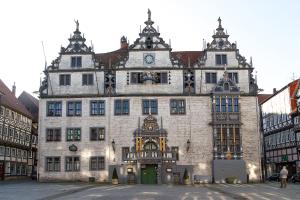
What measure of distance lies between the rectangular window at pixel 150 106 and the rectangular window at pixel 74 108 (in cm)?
645

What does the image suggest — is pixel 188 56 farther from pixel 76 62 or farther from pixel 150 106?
pixel 76 62

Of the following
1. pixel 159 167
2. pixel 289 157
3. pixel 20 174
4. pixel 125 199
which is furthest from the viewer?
pixel 20 174

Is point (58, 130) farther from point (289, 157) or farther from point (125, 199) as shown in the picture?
point (289, 157)

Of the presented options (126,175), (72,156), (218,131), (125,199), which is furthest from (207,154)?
(125,199)

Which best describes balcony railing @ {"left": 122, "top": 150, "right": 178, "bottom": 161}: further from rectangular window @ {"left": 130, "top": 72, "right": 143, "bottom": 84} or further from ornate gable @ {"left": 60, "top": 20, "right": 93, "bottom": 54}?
ornate gable @ {"left": 60, "top": 20, "right": 93, "bottom": 54}

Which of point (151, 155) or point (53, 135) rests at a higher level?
point (53, 135)

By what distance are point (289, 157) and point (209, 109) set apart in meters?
17.7

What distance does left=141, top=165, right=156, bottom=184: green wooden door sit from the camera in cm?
4247

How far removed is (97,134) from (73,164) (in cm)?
369

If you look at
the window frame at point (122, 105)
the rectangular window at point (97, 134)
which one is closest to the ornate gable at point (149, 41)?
the window frame at point (122, 105)

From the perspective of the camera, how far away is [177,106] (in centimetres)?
4375

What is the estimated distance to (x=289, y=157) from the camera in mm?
55625

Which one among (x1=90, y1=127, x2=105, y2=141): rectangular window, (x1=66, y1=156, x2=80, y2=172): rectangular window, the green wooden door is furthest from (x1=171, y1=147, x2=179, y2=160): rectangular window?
(x1=66, y1=156, x2=80, y2=172): rectangular window

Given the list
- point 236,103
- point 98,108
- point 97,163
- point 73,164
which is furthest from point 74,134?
point 236,103
